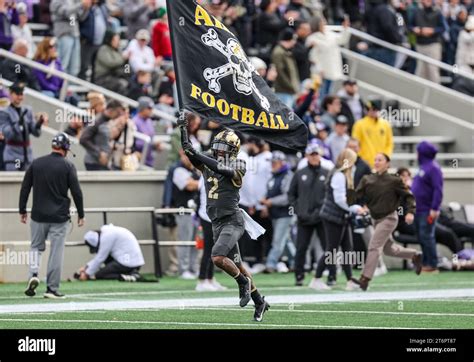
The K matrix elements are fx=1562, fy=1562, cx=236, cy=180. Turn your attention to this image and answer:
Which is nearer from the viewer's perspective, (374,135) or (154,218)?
(154,218)

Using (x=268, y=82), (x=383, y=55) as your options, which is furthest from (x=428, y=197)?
(x=383, y=55)

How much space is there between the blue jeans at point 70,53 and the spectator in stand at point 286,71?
3.57 metres

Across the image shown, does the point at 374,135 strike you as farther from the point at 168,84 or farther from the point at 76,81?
the point at 76,81

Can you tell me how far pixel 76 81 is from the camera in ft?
86.5

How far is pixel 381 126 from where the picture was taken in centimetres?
2700

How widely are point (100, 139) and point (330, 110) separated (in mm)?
4932

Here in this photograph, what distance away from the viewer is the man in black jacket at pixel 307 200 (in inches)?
895

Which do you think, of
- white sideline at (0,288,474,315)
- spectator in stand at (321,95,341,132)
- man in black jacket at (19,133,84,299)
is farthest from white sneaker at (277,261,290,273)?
man in black jacket at (19,133,84,299)

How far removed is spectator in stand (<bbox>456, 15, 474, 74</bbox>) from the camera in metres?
32.5

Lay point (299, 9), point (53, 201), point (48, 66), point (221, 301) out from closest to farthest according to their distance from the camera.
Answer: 1. point (221, 301)
2. point (53, 201)
3. point (48, 66)
4. point (299, 9)

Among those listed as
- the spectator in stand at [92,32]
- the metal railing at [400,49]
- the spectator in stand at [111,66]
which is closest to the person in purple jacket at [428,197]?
the spectator in stand at [111,66]

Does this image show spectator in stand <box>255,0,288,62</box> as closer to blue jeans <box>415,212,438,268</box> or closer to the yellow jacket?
the yellow jacket
